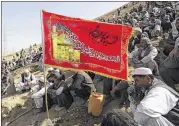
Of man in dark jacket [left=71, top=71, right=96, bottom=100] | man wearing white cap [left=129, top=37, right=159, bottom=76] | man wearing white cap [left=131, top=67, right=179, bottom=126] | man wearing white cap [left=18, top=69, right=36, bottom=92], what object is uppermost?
man wearing white cap [left=129, top=37, right=159, bottom=76]

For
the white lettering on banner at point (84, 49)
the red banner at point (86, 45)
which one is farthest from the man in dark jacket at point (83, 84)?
the white lettering on banner at point (84, 49)

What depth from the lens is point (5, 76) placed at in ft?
55.7

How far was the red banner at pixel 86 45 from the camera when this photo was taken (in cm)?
696

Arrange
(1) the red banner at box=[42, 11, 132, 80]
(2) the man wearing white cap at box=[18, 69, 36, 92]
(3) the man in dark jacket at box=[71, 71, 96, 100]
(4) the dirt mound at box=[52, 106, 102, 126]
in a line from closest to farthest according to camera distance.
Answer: (1) the red banner at box=[42, 11, 132, 80]
(4) the dirt mound at box=[52, 106, 102, 126]
(3) the man in dark jacket at box=[71, 71, 96, 100]
(2) the man wearing white cap at box=[18, 69, 36, 92]

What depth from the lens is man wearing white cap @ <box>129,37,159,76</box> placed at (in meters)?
7.57

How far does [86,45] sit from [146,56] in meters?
1.38

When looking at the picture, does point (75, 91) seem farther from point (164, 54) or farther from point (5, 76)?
point (5, 76)

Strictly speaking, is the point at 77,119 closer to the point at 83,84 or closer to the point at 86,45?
the point at 83,84

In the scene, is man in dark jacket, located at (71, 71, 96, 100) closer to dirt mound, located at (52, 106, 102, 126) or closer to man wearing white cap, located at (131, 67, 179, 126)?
dirt mound, located at (52, 106, 102, 126)

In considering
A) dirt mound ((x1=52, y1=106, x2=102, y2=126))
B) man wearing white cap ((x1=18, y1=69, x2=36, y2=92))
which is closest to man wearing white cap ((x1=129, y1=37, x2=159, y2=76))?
dirt mound ((x1=52, y1=106, x2=102, y2=126))

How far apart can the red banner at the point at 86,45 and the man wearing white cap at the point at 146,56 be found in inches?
34.1

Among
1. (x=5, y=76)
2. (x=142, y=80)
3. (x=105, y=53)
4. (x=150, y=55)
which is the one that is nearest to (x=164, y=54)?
(x=150, y=55)

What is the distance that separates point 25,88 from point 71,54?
5.43m

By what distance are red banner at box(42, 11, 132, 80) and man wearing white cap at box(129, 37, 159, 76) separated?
2.84ft
